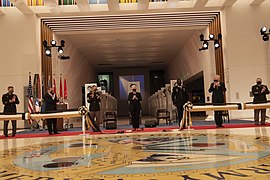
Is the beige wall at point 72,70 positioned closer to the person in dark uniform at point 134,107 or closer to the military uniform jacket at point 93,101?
the military uniform jacket at point 93,101

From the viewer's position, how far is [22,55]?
1335 cm

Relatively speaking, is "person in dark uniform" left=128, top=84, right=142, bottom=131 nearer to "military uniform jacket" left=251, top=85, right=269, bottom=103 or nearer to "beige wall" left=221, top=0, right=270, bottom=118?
"military uniform jacket" left=251, top=85, right=269, bottom=103

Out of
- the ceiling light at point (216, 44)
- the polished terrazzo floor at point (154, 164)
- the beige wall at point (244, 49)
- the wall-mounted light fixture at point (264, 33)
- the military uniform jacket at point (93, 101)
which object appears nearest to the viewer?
the polished terrazzo floor at point (154, 164)

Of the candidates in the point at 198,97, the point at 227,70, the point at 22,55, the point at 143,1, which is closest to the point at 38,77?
the point at 22,55

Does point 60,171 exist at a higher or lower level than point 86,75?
lower

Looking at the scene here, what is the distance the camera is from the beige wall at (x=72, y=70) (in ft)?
49.6

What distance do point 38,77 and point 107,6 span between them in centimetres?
409

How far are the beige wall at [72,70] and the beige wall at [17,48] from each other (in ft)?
5.56

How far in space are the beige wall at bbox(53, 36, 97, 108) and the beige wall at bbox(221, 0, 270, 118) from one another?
772 centimetres

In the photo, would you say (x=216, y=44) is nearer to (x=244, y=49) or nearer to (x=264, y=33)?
(x=244, y=49)

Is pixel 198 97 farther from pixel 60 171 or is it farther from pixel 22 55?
pixel 60 171

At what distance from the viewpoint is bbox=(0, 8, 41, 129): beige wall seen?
43.5ft

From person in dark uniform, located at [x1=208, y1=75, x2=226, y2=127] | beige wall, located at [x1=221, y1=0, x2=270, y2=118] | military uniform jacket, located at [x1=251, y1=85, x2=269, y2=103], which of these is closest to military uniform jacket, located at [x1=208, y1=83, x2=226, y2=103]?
person in dark uniform, located at [x1=208, y1=75, x2=226, y2=127]

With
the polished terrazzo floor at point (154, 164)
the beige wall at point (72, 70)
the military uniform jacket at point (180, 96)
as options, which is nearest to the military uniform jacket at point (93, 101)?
the military uniform jacket at point (180, 96)
